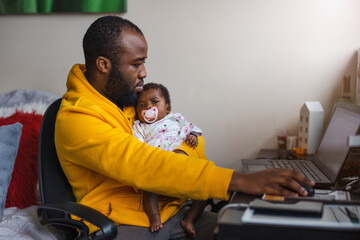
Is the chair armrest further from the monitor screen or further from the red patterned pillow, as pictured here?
the monitor screen

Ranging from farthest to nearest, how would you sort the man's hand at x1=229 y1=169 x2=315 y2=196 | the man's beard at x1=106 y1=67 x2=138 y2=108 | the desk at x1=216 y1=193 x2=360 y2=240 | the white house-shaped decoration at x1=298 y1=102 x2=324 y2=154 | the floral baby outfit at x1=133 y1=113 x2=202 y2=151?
the white house-shaped decoration at x1=298 y1=102 x2=324 y2=154, the floral baby outfit at x1=133 y1=113 x2=202 y2=151, the man's beard at x1=106 y1=67 x2=138 y2=108, the man's hand at x1=229 y1=169 x2=315 y2=196, the desk at x1=216 y1=193 x2=360 y2=240

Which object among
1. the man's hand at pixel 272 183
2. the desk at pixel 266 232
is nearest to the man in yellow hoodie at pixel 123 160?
the man's hand at pixel 272 183

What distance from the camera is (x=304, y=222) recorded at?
2.81ft

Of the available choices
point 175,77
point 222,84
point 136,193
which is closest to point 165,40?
point 175,77

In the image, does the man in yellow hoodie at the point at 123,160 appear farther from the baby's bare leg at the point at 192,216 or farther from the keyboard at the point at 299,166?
the keyboard at the point at 299,166

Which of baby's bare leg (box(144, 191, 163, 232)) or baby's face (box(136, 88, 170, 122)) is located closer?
baby's bare leg (box(144, 191, 163, 232))

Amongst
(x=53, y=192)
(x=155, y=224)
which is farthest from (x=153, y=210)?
(x=53, y=192)

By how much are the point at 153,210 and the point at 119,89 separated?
502 mm

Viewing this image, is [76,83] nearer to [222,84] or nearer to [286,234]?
[286,234]

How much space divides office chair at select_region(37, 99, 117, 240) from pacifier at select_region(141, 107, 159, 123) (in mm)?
363

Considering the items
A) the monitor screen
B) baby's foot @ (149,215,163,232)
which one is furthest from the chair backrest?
the monitor screen

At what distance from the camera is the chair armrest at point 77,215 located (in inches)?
45.3

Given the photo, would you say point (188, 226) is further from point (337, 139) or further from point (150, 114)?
point (337, 139)

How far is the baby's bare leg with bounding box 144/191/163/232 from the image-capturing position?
1.34m
